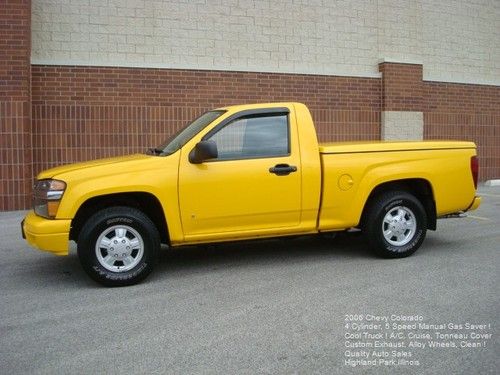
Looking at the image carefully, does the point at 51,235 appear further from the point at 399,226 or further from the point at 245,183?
the point at 399,226

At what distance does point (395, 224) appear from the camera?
22.2 ft

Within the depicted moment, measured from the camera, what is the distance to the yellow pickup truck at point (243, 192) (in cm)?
574

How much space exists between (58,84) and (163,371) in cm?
875

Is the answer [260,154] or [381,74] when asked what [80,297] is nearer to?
[260,154]

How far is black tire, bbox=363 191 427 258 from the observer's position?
21.9 ft

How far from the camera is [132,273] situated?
580 cm

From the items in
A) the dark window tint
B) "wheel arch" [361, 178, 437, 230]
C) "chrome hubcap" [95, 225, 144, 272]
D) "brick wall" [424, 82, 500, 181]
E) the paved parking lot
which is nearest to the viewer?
the paved parking lot

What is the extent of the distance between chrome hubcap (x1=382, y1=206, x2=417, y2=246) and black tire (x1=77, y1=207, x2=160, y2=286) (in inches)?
105

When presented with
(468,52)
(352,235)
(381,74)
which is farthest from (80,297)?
(468,52)

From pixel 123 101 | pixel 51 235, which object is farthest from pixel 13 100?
pixel 51 235

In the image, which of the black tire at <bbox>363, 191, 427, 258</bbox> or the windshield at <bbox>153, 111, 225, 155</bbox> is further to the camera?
the black tire at <bbox>363, 191, 427, 258</bbox>

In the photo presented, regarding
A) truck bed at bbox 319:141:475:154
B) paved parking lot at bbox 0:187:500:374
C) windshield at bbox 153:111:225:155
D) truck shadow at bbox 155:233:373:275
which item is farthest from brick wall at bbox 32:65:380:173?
truck bed at bbox 319:141:475:154

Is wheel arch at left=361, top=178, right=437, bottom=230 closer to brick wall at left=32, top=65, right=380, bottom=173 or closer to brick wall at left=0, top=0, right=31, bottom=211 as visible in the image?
brick wall at left=32, top=65, right=380, bottom=173

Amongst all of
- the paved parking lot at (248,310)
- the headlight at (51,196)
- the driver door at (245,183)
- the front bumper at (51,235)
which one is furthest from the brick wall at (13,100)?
the driver door at (245,183)
